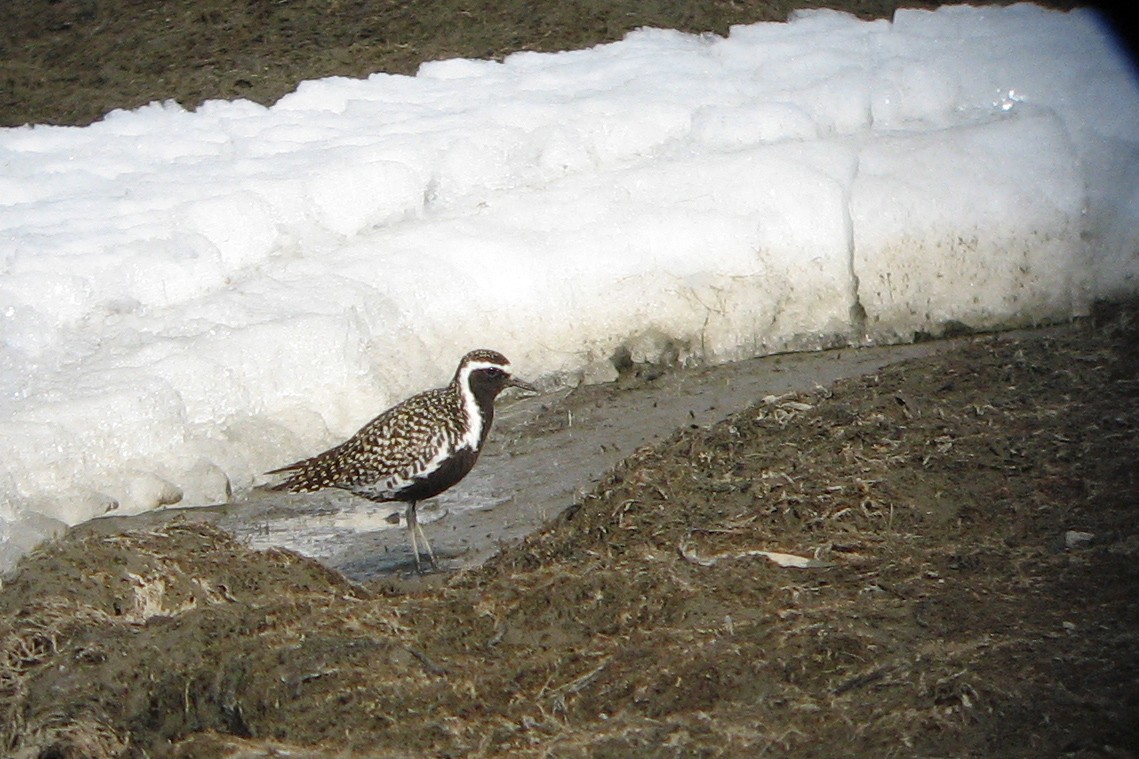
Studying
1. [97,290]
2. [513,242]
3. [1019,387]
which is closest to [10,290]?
[97,290]

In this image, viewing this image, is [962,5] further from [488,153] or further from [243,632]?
[243,632]

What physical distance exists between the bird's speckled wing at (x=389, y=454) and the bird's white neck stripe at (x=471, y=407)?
0.18ft

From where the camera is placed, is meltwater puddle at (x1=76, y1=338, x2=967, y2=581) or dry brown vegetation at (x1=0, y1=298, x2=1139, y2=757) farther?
meltwater puddle at (x1=76, y1=338, x2=967, y2=581)

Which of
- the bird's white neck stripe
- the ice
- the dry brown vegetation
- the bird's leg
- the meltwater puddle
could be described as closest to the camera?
the dry brown vegetation

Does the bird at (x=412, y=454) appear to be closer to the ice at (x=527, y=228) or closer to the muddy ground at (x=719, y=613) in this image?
the muddy ground at (x=719, y=613)

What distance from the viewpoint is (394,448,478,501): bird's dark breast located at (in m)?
7.45

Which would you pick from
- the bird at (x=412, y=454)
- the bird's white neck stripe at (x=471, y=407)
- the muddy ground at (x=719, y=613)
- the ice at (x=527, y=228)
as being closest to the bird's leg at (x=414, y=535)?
the bird at (x=412, y=454)

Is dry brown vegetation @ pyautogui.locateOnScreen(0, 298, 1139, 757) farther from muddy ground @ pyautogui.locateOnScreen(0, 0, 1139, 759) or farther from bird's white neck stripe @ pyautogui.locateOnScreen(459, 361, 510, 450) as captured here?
bird's white neck stripe @ pyautogui.locateOnScreen(459, 361, 510, 450)

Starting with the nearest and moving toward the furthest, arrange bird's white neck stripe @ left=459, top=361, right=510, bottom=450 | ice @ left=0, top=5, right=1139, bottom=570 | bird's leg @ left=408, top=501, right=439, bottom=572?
A: bird's leg @ left=408, top=501, right=439, bottom=572
bird's white neck stripe @ left=459, top=361, right=510, bottom=450
ice @ left=0, top=5, right=1139, bottom=570

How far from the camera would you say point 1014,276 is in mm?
10328

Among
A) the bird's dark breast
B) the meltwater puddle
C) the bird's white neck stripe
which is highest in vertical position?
the bird's white neck stripe

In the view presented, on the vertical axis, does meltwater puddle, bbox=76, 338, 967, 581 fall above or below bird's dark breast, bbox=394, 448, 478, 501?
below

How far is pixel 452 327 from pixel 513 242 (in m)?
0.79

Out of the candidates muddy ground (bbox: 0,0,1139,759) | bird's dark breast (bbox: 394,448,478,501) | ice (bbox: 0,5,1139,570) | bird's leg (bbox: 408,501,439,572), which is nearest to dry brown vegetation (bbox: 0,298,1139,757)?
muddy ground (bbox: 0,0,1139,759)
